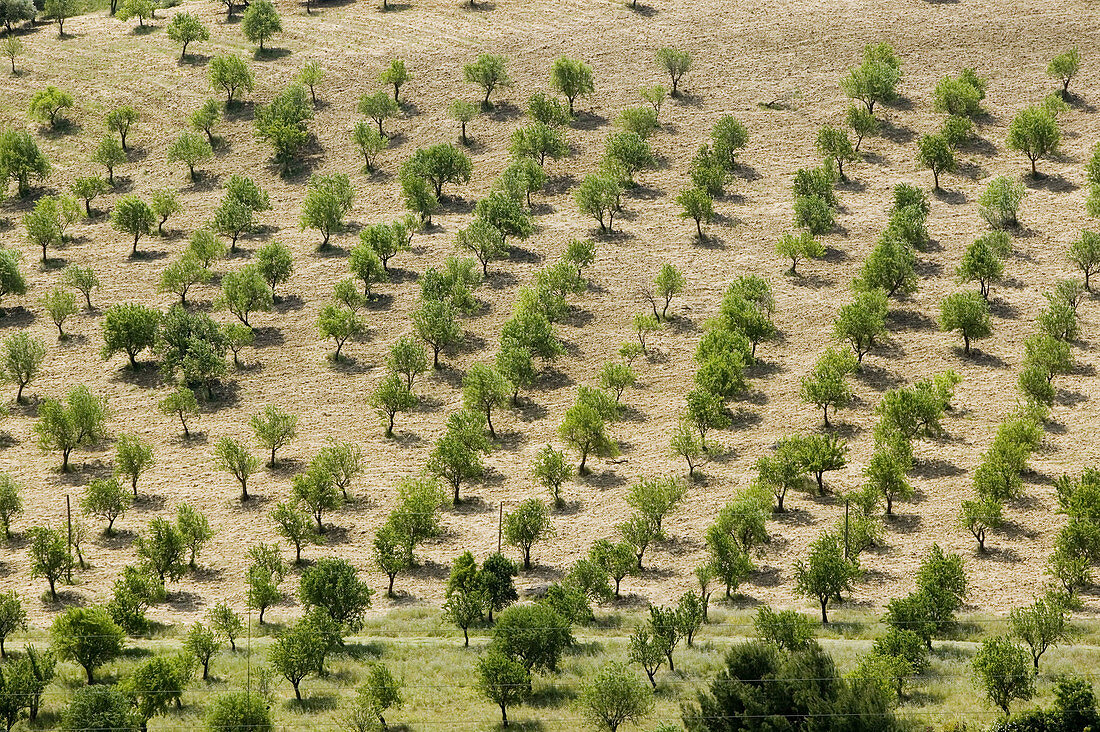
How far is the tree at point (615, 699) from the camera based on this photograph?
79.5m

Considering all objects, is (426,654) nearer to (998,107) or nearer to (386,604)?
(386,604)

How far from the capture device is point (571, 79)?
546 feet

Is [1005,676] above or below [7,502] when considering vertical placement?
above

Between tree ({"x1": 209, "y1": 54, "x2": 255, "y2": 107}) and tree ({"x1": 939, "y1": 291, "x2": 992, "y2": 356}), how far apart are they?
296 feet

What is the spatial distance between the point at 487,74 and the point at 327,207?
34.0 metres

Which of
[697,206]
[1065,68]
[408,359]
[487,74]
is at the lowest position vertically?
[408,359]

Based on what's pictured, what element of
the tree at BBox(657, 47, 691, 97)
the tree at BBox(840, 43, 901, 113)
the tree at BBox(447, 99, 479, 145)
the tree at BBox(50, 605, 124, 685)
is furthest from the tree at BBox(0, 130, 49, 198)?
the tree at BBox(840, 43, 901, 113)

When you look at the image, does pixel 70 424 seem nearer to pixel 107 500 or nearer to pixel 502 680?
pixel 107 500

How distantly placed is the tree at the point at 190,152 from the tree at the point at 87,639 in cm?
7973

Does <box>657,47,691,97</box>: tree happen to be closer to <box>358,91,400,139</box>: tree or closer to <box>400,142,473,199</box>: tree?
<box>400,142,473,199</box>: tree

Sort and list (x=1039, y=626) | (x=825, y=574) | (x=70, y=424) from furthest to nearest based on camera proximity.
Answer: (x=70, y=424) < (x=825, y=574) < (x=1039, y=626)

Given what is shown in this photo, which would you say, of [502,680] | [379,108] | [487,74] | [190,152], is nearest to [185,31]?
[190,152]

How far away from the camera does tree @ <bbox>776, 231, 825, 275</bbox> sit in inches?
5285

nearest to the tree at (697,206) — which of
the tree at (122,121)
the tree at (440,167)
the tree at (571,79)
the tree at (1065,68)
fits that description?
the tree at (440,167)
